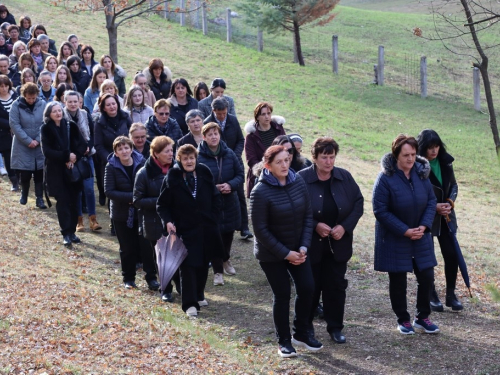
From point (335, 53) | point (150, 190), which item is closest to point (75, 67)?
point (150, 190)

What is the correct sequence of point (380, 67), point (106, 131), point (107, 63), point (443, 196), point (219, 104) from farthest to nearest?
point (380, 67) < point (107, 63) < point (106, 131) < point (219, 104) < point (443, 196)

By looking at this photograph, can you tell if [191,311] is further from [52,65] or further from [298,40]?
[298,40]

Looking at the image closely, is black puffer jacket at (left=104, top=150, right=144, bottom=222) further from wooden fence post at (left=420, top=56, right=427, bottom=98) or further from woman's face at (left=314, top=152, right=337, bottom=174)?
wooden fence post at (left=420, top=56, right=427, bottom=98)

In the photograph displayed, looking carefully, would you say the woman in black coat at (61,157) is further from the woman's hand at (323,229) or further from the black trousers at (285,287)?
the woman's hand at (323,229)

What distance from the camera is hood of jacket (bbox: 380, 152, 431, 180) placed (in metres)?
7.64

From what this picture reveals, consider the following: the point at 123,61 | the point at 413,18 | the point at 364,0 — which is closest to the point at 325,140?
the point at 123,61

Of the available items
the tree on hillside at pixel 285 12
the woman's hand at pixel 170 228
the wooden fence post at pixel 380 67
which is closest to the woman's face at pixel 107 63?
the woman's hand at pixel 170 228

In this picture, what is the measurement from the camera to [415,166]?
7.75m

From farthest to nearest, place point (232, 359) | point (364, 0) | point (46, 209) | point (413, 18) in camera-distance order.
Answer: point (364, 0)
point (413, 18)
point (46, 209)
point (232, 359)

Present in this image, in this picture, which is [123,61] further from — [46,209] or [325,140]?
[325,140]

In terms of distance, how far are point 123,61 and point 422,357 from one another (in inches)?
780

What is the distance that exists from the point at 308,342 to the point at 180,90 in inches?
221

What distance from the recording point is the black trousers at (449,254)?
28.4ft

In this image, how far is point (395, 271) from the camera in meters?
7.64
